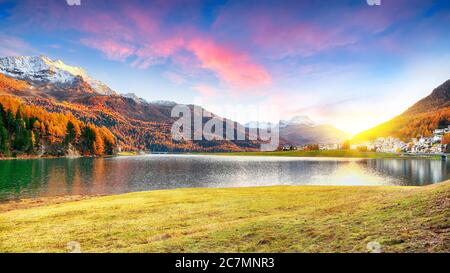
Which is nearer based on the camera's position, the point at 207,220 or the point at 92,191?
the point at 207,220

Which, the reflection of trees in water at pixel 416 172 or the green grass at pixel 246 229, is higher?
the green grass at pixel 246 229

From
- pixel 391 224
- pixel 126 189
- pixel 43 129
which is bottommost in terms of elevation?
pixel 126 189

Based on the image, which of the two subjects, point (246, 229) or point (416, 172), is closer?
point (246, 229)

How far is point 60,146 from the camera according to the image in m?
195

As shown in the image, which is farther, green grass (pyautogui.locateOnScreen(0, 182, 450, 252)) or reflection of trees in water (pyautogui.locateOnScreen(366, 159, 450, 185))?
reflection of trees in water (pyautogui.locateOnScreen(366, 159, 450, 185))

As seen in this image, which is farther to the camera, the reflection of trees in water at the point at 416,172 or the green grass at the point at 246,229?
the reflection of trees in water at the point at 416,172

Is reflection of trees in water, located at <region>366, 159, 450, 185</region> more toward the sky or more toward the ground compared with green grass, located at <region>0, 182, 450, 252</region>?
more toward the ground

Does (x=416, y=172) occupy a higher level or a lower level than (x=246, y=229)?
lower
